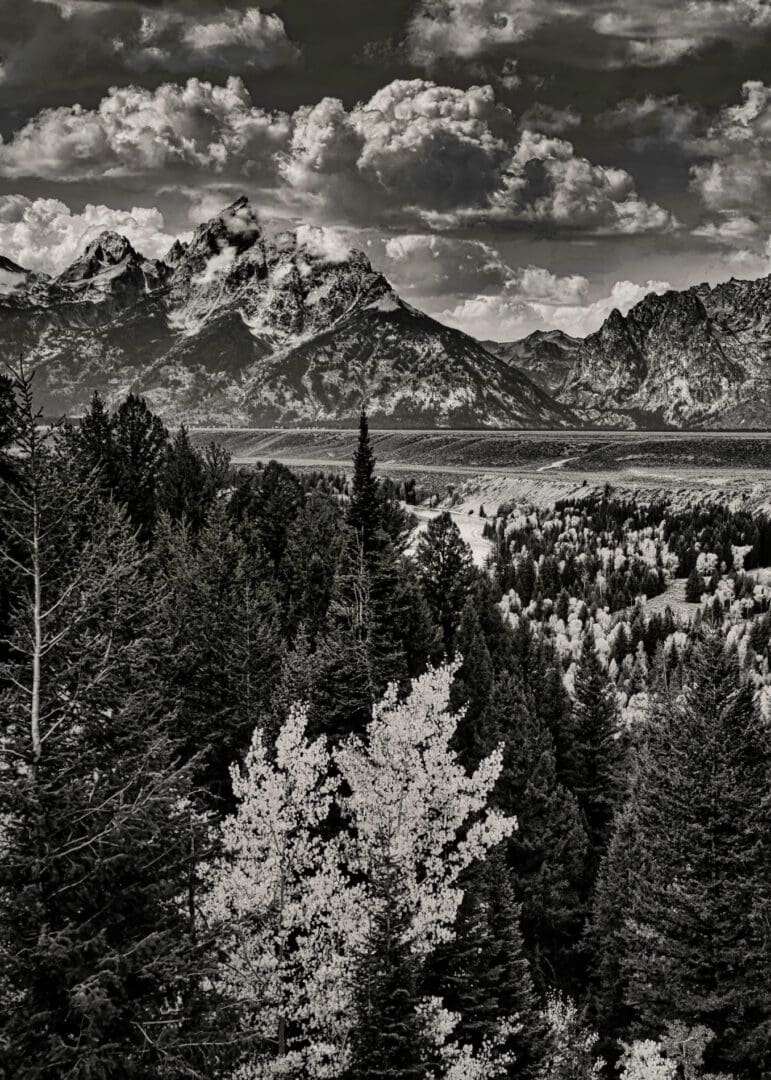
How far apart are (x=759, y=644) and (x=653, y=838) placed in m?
121

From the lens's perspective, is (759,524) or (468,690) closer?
(468,690)

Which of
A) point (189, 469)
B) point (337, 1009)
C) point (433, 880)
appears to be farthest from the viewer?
point (189, 469)

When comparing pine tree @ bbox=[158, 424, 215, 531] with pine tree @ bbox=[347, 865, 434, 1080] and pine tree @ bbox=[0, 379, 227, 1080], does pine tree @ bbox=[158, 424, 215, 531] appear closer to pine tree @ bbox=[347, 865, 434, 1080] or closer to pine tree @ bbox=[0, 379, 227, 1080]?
pine tree @ bbox=[347, 865, 434, 1080]

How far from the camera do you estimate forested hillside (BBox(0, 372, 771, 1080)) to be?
1157cm

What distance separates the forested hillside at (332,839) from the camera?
11.6m

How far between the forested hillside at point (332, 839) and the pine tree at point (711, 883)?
0.10 metres

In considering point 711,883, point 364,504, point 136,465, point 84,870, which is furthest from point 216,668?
point 136,465

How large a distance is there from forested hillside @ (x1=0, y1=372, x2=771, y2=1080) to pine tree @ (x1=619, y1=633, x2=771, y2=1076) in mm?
102

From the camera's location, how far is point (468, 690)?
47469 millimetres

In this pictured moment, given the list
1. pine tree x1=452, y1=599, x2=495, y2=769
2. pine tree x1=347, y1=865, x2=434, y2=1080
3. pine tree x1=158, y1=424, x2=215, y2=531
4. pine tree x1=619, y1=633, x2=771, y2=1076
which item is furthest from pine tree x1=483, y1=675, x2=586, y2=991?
pine tree x1=158, y1=424, x2=215, y2=531

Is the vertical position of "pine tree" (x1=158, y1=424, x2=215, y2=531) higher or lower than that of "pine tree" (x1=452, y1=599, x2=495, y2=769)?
higher

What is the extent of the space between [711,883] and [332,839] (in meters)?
13.2

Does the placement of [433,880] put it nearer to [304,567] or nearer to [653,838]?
[653,838]

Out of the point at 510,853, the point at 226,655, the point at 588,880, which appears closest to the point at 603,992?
the point at 510,853
